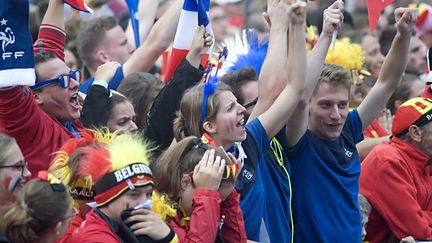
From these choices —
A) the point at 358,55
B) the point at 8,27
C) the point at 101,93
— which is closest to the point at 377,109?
the point at 358,55

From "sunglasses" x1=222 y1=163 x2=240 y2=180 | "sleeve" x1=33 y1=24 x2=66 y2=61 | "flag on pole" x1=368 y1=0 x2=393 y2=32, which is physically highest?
"flag on pole" x1=368 y1=0 x2=393 y2=32

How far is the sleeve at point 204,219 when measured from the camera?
4.79 metres

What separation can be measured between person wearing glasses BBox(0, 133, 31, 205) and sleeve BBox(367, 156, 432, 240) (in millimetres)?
3007

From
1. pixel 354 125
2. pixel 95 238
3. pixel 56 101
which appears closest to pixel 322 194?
pixel 354 125

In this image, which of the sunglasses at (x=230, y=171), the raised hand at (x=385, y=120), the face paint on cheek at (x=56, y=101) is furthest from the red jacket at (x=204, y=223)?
the raised hand at (x=385, y=120)

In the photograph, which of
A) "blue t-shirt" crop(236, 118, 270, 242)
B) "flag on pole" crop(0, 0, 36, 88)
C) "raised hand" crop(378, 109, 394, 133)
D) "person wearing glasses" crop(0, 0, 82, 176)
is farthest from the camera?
"raised hand" crop(378, 109, 394, 133)

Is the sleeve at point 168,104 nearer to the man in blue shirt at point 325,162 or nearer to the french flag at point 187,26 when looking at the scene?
the french flag at point 187,26

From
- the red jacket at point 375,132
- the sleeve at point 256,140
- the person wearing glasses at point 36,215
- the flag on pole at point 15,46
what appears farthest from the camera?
the red jacket at point 375,132

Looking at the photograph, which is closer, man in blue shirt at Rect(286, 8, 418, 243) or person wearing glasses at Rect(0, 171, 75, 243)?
person wearing glasses at Rect(0, 171, 75, 243)

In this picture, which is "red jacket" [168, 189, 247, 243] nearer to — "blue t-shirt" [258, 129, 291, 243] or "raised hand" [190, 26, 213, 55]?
"blue t-shirt" [258, 129, 291, 243]

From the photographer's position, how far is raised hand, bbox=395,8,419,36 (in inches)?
254

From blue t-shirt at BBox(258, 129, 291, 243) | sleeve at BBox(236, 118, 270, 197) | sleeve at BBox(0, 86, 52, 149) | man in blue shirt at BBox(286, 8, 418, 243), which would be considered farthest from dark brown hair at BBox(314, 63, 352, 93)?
sleeve at BBox(0, 86, 52, 149)

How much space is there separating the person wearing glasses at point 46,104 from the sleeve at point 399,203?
2.13m

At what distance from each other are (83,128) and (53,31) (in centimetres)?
74
